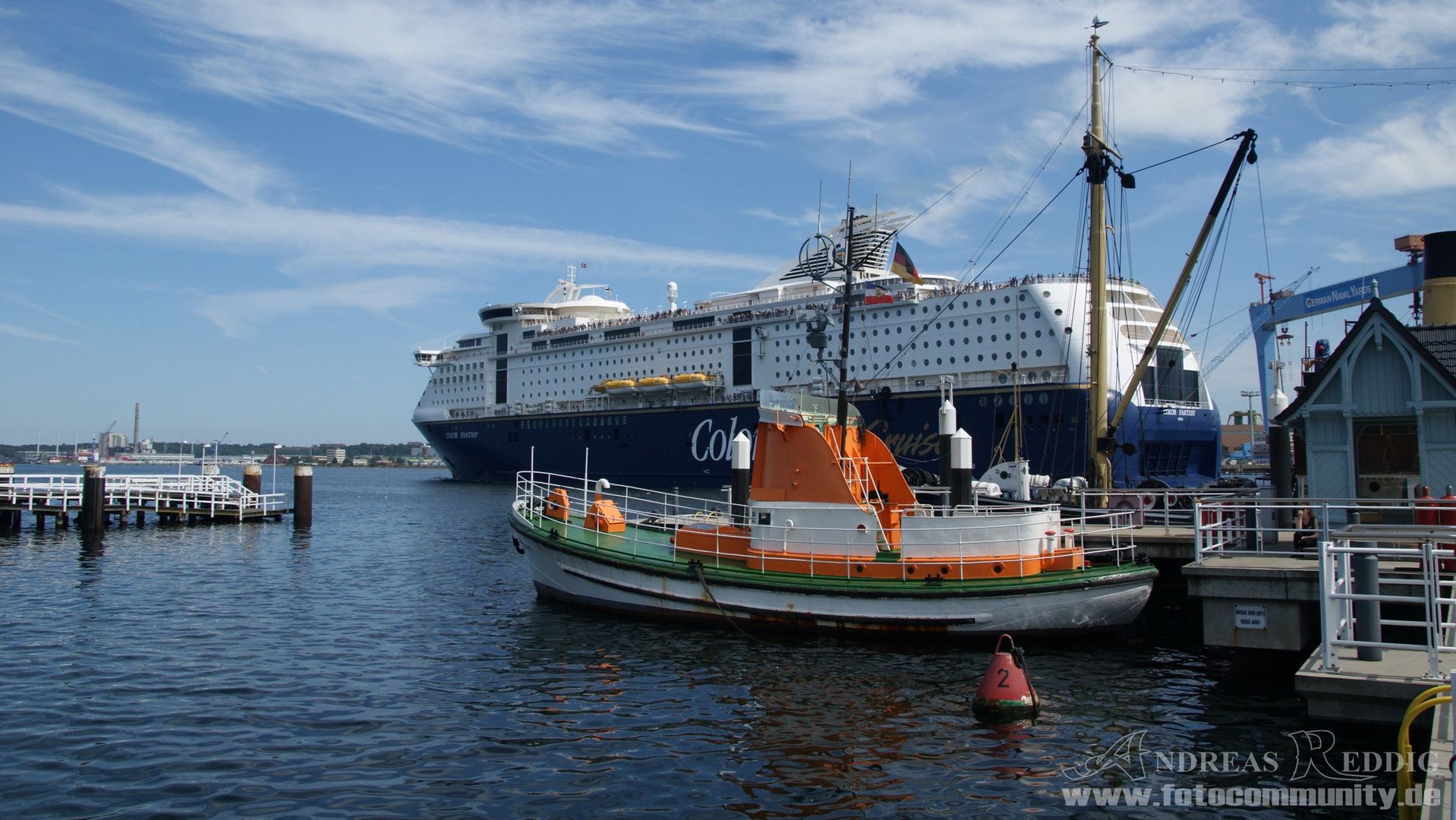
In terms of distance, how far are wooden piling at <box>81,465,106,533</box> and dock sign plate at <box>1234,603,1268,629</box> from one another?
3064 cm

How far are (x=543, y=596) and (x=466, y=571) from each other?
5.31 m

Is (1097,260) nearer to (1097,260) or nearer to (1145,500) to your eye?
(1097,260)

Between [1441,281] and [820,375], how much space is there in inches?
1193

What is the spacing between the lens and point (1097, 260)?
22.1 m

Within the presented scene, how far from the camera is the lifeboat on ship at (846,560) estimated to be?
41.4 feet

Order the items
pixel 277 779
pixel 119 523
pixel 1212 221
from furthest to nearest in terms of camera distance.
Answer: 1. pixel 119 523
2. pixel 1212 221
3. pixel 277 779

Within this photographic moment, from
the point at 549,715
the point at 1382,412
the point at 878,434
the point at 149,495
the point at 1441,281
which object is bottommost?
the point at 549,715

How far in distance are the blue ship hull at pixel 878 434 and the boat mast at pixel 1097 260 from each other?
92cm

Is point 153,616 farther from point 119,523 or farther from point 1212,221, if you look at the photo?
point 1212,221

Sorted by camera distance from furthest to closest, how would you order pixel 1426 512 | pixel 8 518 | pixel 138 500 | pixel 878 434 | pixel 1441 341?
1. pixel 878 434
2. pixel 138 500
3. pixel 8 518
4. pixel 1441 341
5. pixel 1426 512

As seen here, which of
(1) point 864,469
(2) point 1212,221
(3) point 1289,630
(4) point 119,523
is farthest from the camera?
(4) point 119,523

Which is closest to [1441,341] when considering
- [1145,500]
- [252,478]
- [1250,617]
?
[1250,617]

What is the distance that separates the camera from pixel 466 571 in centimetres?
2127

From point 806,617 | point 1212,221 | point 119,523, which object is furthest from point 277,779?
point 119,523
